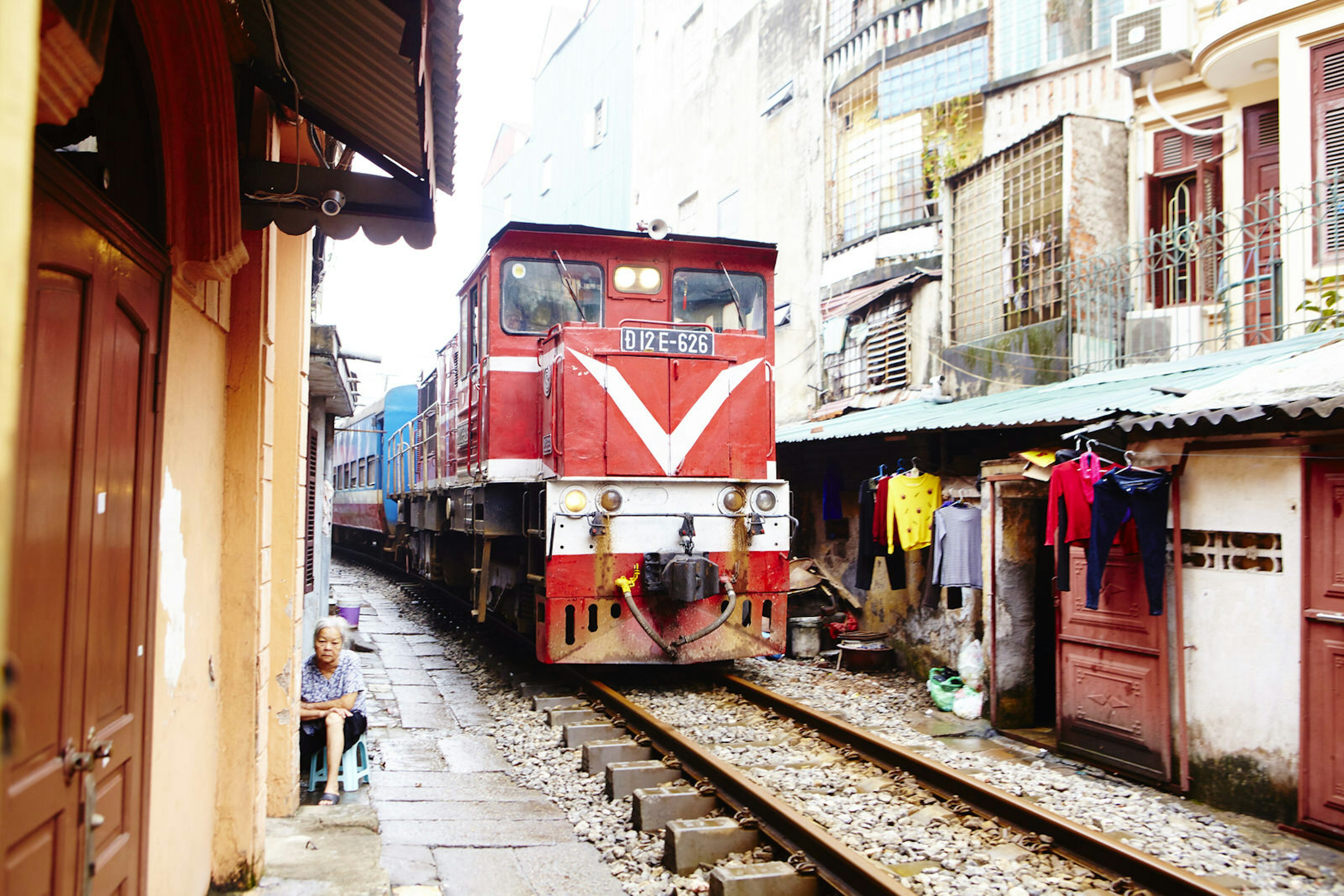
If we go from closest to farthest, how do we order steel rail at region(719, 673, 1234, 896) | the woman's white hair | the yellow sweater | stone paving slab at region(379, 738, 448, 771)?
steel rail at region(719, 673, 1234, 896) → the woman's white hair → stone paving slab at region(379, 738, 448, 771) → the yellow sweater

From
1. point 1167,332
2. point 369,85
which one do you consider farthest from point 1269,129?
point 369,85

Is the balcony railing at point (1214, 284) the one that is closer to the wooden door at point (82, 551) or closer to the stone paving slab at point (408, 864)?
the stone paving slab at point (408, 864)

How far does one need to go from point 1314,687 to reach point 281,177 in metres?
5.49

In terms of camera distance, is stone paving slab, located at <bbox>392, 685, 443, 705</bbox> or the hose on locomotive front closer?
the hose on locomotive front

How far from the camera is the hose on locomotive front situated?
7430mm

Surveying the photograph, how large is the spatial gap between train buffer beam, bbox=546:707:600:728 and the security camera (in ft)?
14.3

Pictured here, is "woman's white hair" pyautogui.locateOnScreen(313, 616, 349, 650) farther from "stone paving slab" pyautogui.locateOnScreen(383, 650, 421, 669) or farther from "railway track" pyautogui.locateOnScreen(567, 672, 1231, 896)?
"stone paving slab" pyautogui.locateOnScreen(383, 650, 421, 669)

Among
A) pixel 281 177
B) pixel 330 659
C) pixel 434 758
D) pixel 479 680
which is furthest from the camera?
pixel 479 680

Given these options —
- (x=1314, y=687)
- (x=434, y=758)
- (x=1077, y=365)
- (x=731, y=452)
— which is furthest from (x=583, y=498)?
(x=1077, y=365)

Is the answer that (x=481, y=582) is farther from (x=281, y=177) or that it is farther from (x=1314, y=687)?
(x=1314, y=687)

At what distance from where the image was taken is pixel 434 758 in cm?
645

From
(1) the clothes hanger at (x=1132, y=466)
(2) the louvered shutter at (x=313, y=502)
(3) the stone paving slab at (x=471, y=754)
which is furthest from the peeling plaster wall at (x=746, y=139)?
(3) the stone paving slab at (x=471, y=754)

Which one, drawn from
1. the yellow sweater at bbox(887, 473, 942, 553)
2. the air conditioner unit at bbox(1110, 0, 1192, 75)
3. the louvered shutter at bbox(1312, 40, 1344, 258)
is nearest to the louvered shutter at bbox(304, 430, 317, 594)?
the yellow sweater at bbox(887, 473, 942, 553)

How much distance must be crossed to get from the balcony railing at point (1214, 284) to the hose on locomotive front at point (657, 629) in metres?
4.54
